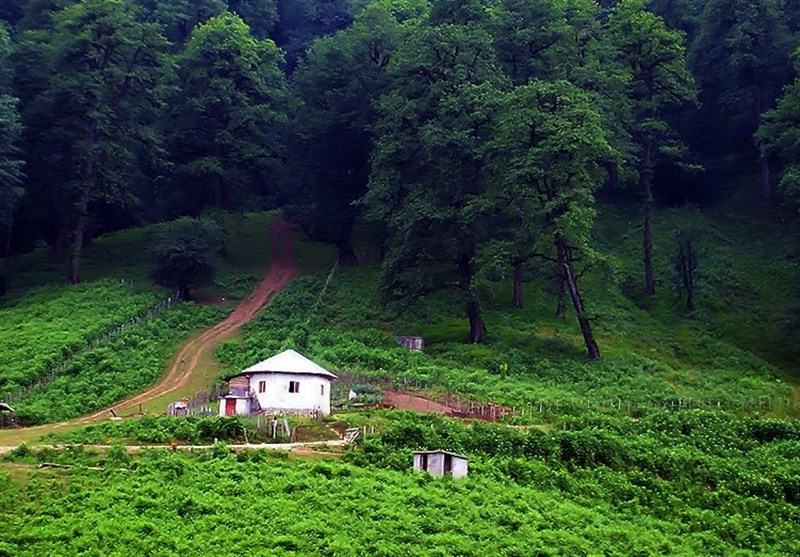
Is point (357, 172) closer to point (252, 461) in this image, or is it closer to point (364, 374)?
point (364, 374)

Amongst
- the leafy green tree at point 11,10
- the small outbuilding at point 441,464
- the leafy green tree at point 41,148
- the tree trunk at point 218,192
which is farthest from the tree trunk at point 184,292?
the leafy green tree at point 11,10

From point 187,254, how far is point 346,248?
12.1 meters

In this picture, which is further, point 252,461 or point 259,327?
point 259,327

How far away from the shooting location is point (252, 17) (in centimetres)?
11194

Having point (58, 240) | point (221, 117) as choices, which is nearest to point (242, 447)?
point (221, 117)

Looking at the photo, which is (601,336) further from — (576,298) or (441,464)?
(441,464)

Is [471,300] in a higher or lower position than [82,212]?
lower

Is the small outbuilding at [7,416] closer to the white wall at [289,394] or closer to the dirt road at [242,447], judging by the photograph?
the dirt road at [242,447]

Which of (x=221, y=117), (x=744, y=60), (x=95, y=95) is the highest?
(x=744, y=60)

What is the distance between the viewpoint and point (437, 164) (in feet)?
210

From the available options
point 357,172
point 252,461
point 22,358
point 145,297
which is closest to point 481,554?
point 252,461

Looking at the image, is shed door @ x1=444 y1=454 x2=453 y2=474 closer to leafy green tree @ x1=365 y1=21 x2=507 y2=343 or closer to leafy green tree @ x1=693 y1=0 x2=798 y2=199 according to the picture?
leafy green tree @ x1=365 y1=21 x2=507 y2=343

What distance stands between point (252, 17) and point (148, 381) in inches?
2498

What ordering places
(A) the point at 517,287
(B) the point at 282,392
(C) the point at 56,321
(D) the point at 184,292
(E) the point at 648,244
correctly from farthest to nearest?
(D) the point at 184,292 → (E) the point at 648,244 → (A) the point at 517,287 → (C) the point at 56,321 → (B) the point at 282,392
